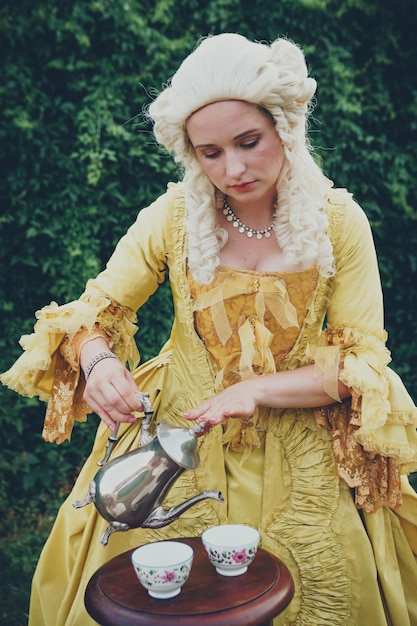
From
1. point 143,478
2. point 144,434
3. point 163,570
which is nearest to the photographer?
point 163,570

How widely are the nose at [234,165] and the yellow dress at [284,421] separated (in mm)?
324

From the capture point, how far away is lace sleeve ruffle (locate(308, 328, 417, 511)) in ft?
6.23

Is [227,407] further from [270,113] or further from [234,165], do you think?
[270,113]

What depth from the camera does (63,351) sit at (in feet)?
6.73

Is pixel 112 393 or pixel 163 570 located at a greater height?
pixel 112 393

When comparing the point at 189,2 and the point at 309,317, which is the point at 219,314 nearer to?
the point at 309,317

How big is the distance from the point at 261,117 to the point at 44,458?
2617mm

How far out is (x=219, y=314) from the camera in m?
2.05

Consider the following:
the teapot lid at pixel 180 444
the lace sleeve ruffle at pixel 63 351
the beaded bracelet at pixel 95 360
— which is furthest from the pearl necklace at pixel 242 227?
the teapot lid at pixel 180 444

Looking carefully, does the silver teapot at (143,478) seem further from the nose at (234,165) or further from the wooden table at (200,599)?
the nose at (234,165)

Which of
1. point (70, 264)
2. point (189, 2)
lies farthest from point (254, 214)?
point (189, 2)

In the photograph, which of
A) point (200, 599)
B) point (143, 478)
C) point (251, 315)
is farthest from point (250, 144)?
point (200, 599)

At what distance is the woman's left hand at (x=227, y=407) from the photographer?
1783 millimetres

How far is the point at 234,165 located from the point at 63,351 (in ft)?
2.30
